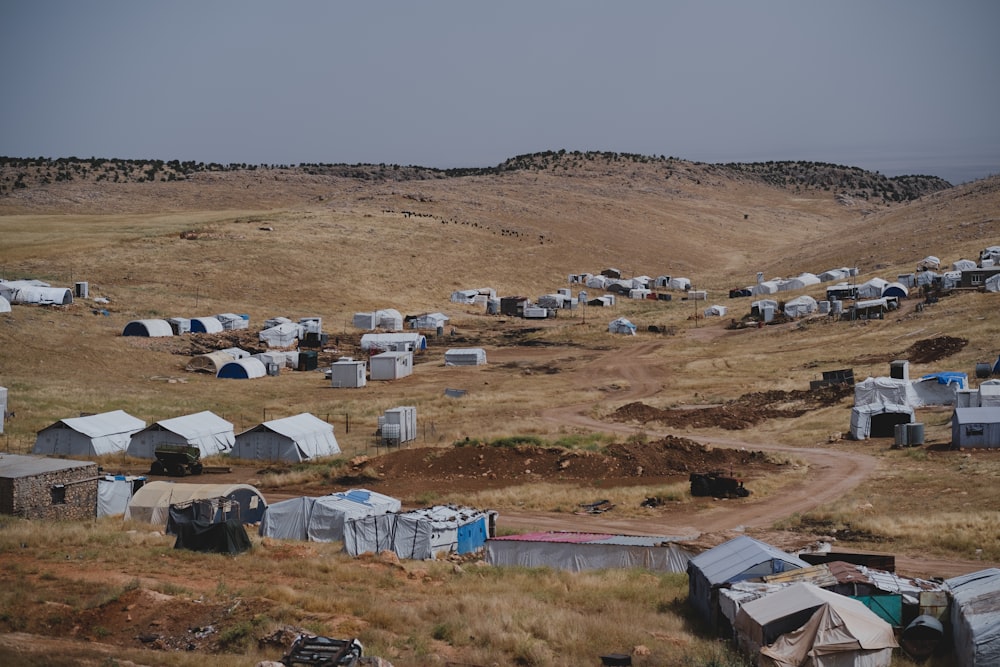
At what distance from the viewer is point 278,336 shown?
259ft

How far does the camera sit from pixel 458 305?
337ft

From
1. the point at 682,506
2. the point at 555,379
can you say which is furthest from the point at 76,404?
the point at 682,506

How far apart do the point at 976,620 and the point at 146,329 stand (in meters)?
66.2

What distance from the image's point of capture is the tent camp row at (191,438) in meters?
44.7

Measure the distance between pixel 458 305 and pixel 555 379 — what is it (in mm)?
36637

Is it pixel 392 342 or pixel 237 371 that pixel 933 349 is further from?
pixel 237 371

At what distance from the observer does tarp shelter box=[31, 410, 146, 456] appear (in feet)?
146

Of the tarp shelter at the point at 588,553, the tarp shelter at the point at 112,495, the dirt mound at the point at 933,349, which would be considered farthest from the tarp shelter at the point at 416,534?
the dirt mound at the point at 933,349

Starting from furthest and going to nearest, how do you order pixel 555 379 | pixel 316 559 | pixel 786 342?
pixel 786 342 → pixel 555 379 → pixel 316 559

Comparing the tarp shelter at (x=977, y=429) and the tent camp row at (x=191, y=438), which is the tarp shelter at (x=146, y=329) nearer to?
the tent camp row at (x=191, y=438)

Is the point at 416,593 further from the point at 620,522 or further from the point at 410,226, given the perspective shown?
the point at 410,226

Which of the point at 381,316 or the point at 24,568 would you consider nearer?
the point at 24,568

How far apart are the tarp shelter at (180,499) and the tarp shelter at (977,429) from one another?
88.7 ft

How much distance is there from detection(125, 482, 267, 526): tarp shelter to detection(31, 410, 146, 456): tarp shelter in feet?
39.7
